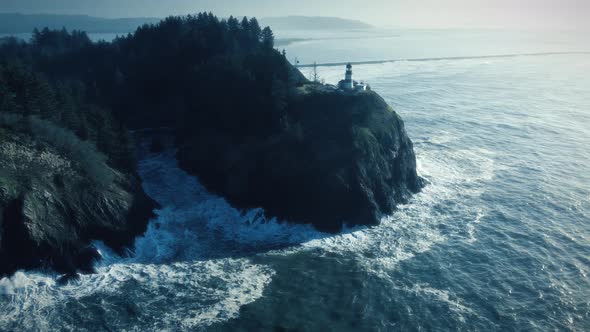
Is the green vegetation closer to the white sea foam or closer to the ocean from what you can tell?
the ocean

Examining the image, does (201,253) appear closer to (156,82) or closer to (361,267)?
(361,267)

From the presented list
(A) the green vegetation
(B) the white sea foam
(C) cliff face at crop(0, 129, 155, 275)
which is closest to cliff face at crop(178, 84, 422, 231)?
(B) the white sea foam

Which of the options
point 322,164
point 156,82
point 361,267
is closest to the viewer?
point 361,267

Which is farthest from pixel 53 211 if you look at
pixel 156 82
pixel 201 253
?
pixel 156 82

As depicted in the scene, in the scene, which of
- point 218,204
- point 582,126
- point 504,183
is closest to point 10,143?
point 218,204

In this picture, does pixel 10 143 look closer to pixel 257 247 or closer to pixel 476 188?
pixel 257 247

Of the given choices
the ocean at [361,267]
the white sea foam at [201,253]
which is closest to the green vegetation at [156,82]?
the ocean at [361,267]
